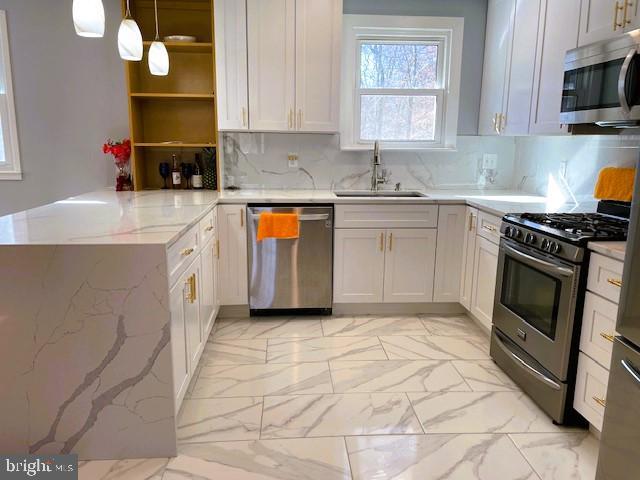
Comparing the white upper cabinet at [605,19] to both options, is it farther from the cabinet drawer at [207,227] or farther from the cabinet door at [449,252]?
the cabinet drawer at [207,227]

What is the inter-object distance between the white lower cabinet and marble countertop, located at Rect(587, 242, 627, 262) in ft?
4.98

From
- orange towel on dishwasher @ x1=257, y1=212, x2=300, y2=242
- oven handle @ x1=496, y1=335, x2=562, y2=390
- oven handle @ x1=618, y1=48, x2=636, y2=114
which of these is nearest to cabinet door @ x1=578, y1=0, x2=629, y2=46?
oven handle @ x1=618, y1=48, x2=636, y2=114

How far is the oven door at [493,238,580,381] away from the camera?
2.15 m

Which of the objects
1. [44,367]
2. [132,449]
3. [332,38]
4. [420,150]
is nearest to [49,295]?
[44,367]

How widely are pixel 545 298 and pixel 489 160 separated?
77.4 inches

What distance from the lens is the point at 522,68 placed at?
3146 mm

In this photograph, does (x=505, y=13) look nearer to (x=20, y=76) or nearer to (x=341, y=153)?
(x=341, y=153)

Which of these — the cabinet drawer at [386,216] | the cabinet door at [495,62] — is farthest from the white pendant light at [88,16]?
the cabinet door at [495,62]

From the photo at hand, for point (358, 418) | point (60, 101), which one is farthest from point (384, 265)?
point (60, 101)

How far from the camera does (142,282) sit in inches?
72.5

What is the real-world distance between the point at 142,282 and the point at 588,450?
202 centimetres

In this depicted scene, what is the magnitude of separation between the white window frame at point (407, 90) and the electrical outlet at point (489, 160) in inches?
12.3

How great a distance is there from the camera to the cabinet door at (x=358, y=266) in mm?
3473

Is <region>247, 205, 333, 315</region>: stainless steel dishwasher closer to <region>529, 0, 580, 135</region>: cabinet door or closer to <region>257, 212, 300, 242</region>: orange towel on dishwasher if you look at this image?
<region>257, 212, 300, 242</region>: orange towel on dishwasher
